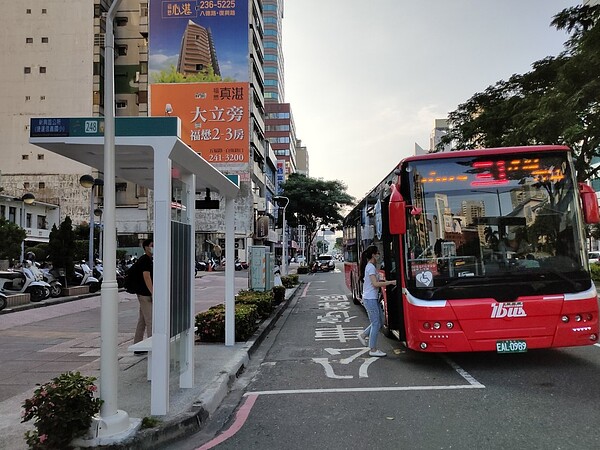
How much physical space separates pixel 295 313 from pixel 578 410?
10.2 m

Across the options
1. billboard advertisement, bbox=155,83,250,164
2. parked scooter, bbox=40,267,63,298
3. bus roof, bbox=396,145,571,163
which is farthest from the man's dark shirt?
billboard advertisement, bbox=155,83,250,164

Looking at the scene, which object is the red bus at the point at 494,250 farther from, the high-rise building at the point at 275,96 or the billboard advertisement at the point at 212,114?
the high-rise building at the point at 275,96

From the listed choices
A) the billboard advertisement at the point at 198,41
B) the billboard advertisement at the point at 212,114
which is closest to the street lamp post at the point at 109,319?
the billboard advertisement at the point at 212,114

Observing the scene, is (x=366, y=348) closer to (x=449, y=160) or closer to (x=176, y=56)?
(x=449, y=160)

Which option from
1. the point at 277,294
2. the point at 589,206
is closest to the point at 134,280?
the point at 589,206

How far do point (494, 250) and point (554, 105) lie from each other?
10843 mm

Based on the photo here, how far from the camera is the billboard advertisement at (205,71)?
2855 cm

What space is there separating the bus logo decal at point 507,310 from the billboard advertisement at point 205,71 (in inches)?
911

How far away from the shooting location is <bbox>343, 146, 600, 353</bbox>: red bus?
6574mm

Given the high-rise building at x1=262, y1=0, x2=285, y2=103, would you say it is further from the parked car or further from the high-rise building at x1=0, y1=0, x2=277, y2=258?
the parked car

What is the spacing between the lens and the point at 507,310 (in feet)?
21.5

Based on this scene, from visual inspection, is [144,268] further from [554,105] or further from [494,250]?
[554,105]

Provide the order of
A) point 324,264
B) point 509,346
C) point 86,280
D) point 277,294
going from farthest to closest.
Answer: point 324,264
point 86,280
point 277,294
point 509,346

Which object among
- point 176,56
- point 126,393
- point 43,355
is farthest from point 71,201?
point 126,393
